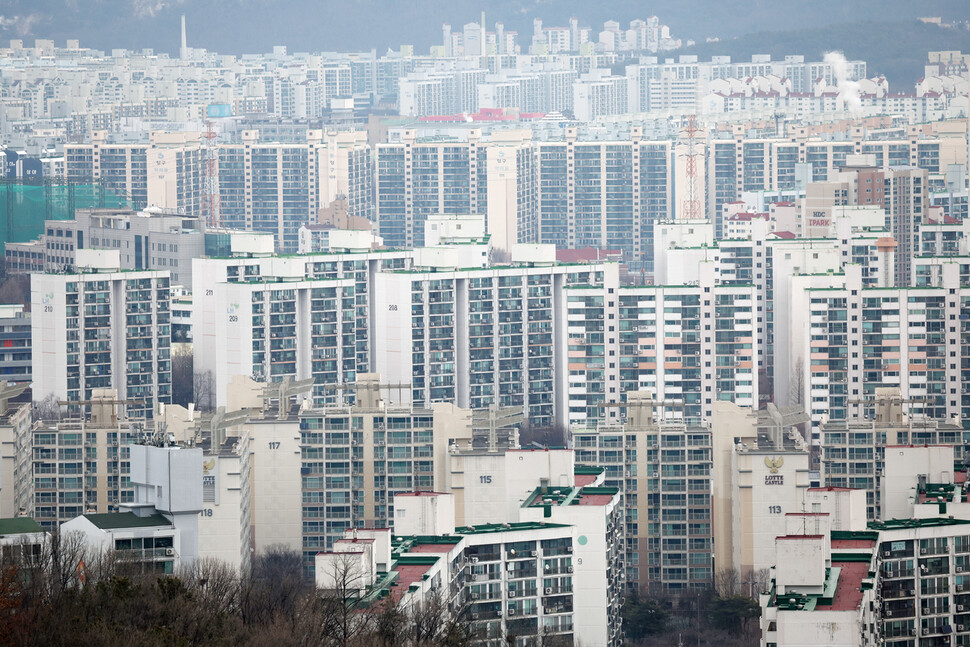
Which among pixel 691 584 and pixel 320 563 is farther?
pixel 691 584

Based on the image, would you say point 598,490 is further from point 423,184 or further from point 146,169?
point 146,169

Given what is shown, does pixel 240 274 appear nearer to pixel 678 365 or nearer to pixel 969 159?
pixel 678 365

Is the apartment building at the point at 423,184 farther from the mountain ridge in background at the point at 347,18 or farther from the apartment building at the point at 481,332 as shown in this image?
the mountain ridge in background at the point at 347,18

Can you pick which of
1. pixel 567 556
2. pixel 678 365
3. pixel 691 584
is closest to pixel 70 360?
pixel 678 365

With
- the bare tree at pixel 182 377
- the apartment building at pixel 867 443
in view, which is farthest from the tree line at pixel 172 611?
the bare tree at pixel 182 377

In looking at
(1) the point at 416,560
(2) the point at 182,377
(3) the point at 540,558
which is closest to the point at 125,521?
(1) the point at 416,560

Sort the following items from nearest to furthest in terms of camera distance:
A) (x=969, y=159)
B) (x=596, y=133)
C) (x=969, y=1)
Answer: (x=969, y=159), (x=596, y=133), (x=969, y=1)

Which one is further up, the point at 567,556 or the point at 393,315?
the point at 393,315
